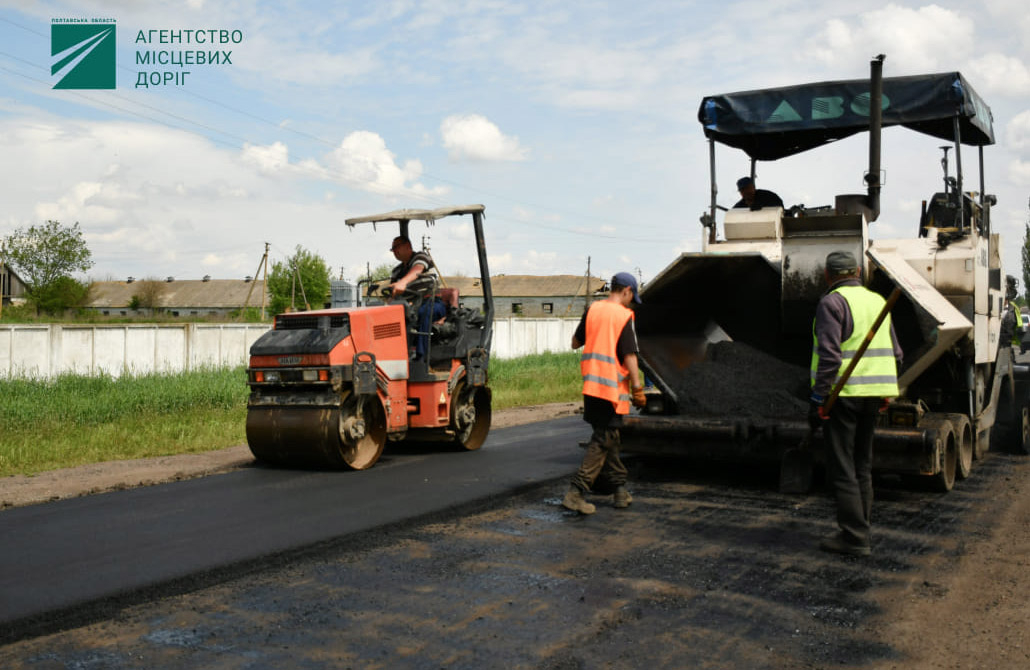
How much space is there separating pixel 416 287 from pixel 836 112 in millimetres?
4137

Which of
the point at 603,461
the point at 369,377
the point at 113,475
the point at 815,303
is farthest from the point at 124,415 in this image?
→ the point at 815,303

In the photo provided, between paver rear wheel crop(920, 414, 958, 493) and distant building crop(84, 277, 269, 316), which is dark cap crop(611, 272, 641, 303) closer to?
paver rear wheel crop(920, 414, 958, 493)

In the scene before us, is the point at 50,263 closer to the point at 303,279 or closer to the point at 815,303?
the point at 303,279

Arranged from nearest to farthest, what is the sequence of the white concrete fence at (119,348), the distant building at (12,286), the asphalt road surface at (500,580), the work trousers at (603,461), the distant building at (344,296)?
the asphalt road surface at (500,580), the work trousers at (603,461), the distant building at (344,296), the white concrete fence at (119,348), the distant building at (12,286)

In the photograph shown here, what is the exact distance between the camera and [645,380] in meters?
8.50

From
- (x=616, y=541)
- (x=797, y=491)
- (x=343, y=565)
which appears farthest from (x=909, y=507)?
(x=343, y=565)

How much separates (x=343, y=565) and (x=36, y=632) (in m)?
1.55

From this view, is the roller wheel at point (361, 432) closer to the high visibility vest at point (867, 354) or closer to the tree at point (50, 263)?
the high visibility vest at point (867, 354)

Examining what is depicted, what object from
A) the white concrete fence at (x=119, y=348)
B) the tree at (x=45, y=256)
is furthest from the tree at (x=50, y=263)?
the white concrete fence at (x=119, y=348)

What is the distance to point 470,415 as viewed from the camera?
32.4ft

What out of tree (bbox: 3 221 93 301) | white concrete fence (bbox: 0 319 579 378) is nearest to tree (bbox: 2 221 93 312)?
tree (bbox: 3 221 93 301)

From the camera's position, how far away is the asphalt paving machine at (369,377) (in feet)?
26.9

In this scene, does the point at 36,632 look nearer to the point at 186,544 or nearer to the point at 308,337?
the point at 186,544

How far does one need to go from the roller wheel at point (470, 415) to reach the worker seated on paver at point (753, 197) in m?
3.22
